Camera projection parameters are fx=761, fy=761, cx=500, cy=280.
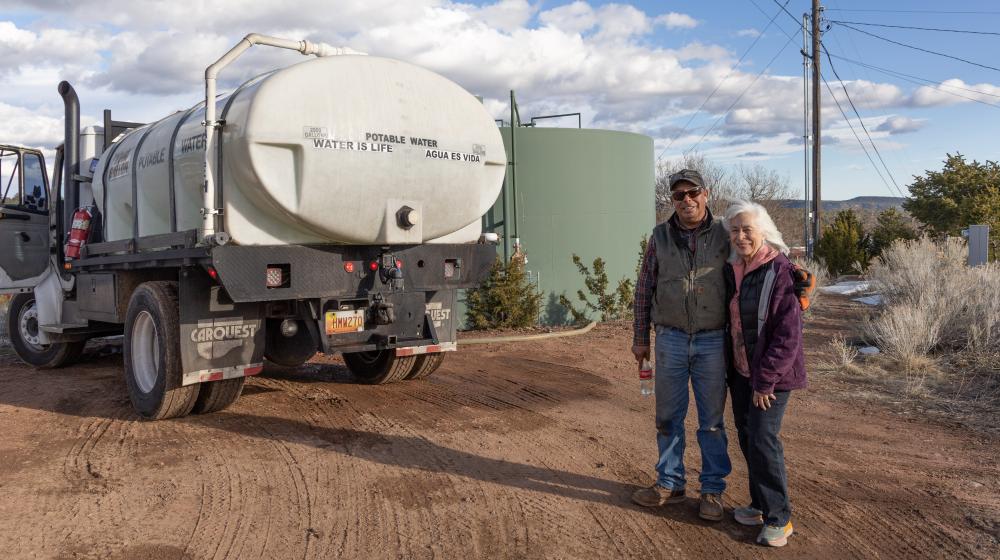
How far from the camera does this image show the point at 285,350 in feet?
23.0

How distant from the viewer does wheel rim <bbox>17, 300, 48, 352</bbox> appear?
946 centimetres

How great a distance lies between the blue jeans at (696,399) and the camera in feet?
13.8

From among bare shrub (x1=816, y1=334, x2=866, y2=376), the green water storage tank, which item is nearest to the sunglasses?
bare shrub (x1=816, y1=334, x2=866, y2=376)

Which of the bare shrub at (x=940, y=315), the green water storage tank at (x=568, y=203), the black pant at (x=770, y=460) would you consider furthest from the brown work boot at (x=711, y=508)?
the green water storage tank at (x=568, y=203)

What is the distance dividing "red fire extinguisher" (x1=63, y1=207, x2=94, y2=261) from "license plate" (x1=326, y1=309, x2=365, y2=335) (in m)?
3.53

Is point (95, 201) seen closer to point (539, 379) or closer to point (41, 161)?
point (41, 161)

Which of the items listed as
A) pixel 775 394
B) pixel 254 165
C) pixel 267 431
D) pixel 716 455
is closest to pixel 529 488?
pixel 716 455

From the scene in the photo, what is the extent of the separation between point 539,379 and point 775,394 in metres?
4.45

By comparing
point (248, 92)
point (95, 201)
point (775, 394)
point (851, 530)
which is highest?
point (248, 92)

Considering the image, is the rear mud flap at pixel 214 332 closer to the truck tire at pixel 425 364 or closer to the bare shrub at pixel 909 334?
the truck tire at pixel 425 364

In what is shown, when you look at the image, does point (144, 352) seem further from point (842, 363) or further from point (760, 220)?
point (842, 363)

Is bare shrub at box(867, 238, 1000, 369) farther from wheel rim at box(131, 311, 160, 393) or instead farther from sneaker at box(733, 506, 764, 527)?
wheel rim at box(131, 311, 160, 393)

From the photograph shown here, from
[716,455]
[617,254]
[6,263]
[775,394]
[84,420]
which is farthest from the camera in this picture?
[617,254]

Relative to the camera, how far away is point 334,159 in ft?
18.9
